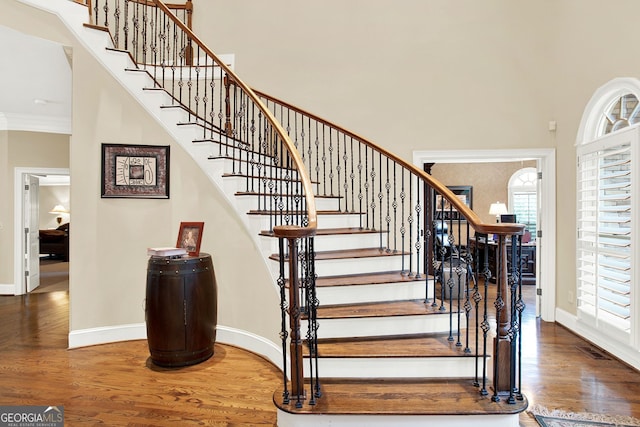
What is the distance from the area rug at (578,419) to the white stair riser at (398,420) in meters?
0.44

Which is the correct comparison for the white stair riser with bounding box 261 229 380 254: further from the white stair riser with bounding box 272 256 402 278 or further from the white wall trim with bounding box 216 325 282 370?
the white wall trim with bounding box 216 325 282 370

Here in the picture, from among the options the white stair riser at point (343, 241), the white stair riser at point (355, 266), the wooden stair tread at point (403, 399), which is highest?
the white stair riser at point (343, 241)

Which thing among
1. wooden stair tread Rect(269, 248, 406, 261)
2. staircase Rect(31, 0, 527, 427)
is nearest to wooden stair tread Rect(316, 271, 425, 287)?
staircase Rect(31, 0, 527, 427)

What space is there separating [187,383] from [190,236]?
51.1 inches

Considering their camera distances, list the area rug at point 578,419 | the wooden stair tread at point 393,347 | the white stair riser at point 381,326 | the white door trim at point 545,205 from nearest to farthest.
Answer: the area rug at point 578,419
the wooden stair tread at point 393,347
the white stair riser at point 381,326
the white door trim at point 545,205

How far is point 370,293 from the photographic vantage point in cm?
286

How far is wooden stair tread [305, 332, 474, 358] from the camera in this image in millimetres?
2344

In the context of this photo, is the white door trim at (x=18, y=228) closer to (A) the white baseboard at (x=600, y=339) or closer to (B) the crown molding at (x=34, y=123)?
(B) the crown molding at (x=34, y=123)

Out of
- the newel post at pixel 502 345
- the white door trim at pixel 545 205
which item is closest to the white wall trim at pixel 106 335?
the newel post at pixel 502 345

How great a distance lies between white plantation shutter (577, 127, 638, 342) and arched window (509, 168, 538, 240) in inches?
182

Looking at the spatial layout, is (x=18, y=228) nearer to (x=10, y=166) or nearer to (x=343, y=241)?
(x=10, y=166)

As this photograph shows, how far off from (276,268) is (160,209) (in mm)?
1558

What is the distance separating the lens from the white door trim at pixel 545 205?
4.30 meters

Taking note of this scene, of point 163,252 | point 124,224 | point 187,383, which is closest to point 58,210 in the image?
point 124,224
